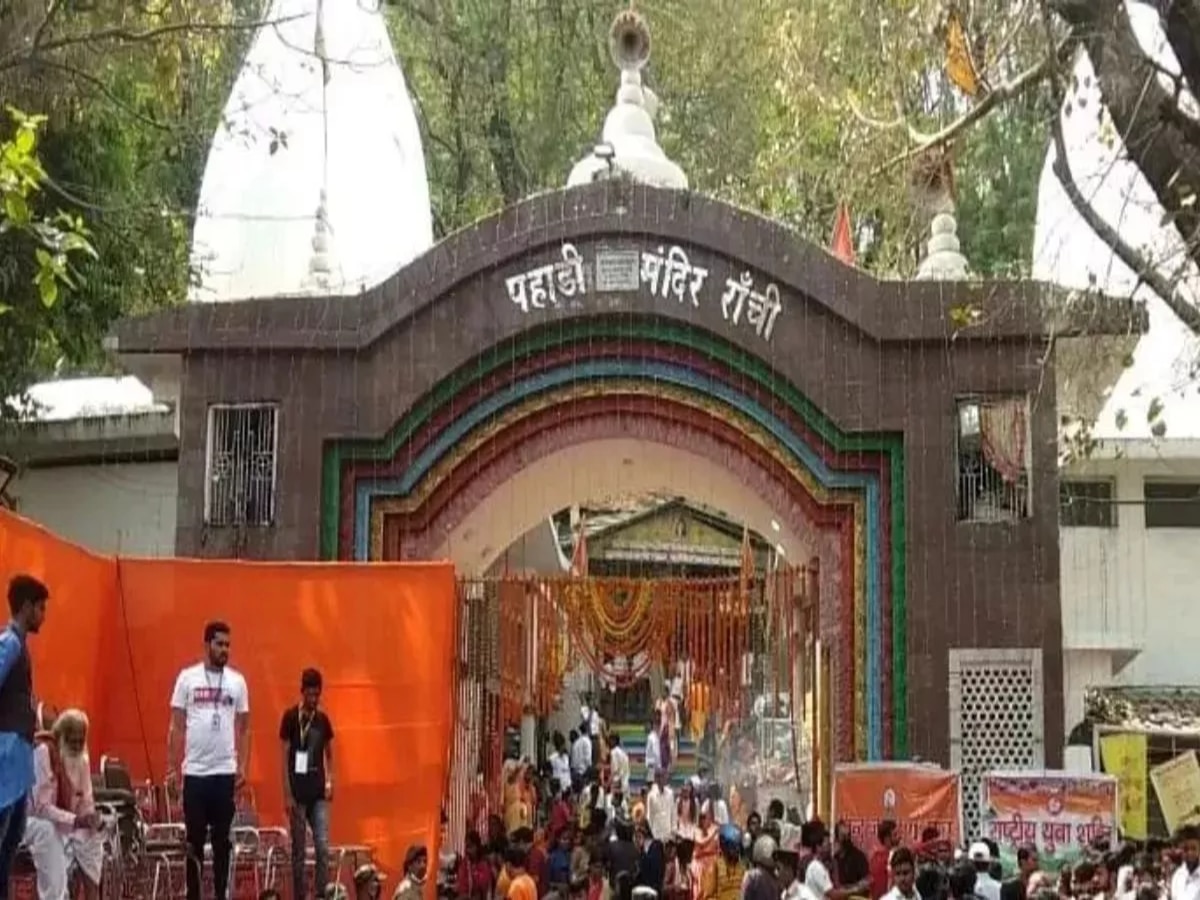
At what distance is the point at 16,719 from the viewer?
675cm

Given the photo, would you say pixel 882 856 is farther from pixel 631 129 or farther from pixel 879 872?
pixel 631 129

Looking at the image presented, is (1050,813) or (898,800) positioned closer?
(1050,813)

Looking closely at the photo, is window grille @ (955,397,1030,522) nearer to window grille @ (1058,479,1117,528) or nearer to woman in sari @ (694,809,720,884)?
woman in sari @ (694,809,720,884)

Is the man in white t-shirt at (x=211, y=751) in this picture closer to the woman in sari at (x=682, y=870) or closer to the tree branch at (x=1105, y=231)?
the woman in sari at (x=682, y=870)

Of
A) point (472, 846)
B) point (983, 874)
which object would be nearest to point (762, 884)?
point (983, 874)

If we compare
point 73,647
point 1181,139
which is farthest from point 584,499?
point 1181,139

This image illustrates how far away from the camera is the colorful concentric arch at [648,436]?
12.3m

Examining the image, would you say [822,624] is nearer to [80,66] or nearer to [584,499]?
[584,499]

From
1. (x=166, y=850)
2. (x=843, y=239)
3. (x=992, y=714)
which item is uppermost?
(x=843, y=239)

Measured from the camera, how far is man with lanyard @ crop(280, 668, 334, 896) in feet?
29.8

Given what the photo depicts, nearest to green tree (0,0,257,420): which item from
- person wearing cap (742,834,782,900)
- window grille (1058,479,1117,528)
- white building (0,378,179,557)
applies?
white building (0,378,179,557)

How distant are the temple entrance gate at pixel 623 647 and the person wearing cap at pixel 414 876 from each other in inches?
148

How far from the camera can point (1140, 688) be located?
56.3ft

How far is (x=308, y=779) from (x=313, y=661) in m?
1.64
